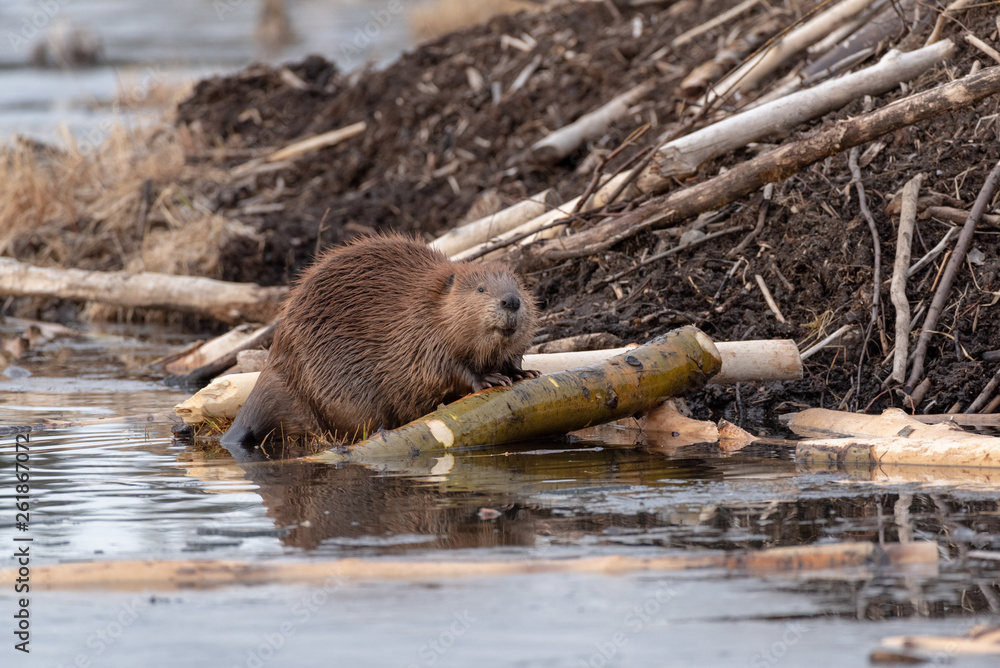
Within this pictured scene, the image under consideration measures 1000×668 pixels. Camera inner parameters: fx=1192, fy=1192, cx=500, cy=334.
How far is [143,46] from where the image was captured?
23.5 metres

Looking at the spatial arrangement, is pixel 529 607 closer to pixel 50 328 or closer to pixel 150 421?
pixel 150 421

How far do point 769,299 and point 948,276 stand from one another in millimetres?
857

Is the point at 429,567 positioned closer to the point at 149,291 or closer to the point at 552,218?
the point at 552,218

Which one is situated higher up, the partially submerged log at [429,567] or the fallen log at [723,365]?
the fallen log at [723,365]

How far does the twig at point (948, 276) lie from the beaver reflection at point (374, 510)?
6.99ft

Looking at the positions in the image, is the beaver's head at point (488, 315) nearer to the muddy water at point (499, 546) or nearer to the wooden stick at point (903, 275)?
the muddy water at point (499, 546)

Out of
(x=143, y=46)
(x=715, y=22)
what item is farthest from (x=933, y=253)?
(x=143, y=46)

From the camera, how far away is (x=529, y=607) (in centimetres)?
262

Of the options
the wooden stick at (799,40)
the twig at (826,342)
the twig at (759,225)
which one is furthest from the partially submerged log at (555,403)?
the wooden stick at (799,40)

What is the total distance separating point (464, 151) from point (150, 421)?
14.8 ft

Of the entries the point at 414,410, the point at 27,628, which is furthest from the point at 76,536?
the point at 414,410

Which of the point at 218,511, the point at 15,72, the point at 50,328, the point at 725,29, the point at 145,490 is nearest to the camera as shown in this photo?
the point at 218,511

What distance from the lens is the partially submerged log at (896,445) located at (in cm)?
378

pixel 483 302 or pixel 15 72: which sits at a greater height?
pixel 15 72
